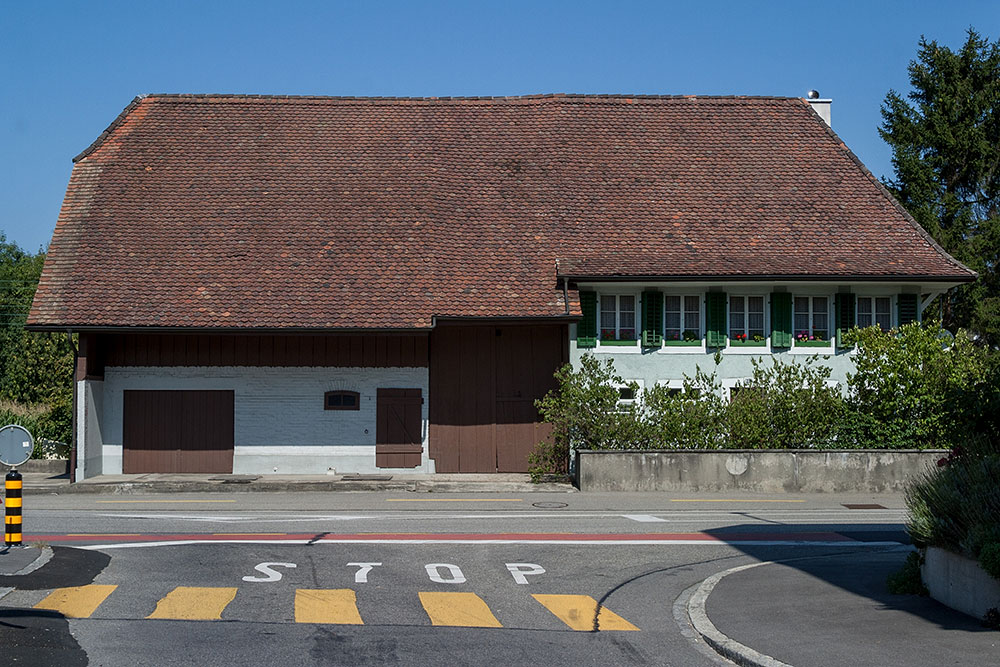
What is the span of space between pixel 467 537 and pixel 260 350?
11353 mm

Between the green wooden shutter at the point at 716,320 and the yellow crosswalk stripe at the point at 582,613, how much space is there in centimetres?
1515

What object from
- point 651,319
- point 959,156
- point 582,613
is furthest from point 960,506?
point 959,156

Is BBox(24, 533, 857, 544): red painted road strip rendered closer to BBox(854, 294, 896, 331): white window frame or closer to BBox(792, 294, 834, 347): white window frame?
BBox(792, 294, 834, 347): white window frame

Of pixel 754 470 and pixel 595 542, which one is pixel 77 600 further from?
pixel 754 470

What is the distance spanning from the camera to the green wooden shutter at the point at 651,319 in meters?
25.9

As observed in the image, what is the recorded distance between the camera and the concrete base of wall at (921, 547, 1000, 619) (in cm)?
930

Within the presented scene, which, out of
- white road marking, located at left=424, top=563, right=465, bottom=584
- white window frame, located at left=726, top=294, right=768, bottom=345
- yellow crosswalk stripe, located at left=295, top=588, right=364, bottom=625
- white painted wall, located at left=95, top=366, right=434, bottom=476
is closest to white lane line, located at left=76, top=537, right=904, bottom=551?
white road marking, located at left=424, top=563, right=465, bottom=584

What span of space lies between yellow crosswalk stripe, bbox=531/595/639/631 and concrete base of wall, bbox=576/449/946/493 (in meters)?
11.6

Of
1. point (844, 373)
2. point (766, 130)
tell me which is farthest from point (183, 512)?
point (766, 130)

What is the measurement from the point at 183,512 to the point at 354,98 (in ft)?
52.2

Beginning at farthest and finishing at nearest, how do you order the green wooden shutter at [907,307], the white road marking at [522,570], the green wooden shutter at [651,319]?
the green wooden shutter at [907,307] → the green wooden shutter at [651,319] → the white road marking at [522,570]

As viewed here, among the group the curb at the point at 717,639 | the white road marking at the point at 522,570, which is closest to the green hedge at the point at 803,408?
the white road marking at the point at 522,570

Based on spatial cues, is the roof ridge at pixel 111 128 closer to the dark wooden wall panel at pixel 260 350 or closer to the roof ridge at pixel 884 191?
the dark wooden wall panel at pixel 260 350

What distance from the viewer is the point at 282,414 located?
2559 centimetres
